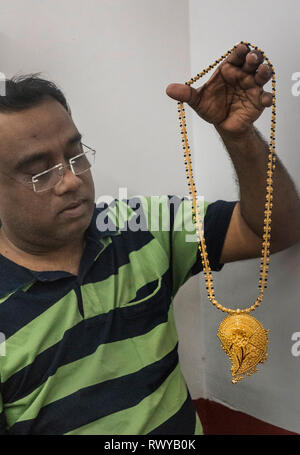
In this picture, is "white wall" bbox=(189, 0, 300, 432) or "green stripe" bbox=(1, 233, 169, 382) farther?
"white wall" bbox=(189, 0, 300, 432)

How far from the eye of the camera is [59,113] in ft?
3.41

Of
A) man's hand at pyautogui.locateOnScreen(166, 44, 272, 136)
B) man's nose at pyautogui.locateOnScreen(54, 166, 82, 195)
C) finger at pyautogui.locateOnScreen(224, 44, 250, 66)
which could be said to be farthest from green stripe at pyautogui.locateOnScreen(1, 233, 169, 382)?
finger at pyautogui.locateOnScreen(224, 44, 250, 66)

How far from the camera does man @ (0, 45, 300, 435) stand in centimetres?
95

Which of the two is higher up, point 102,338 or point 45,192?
point 45,192

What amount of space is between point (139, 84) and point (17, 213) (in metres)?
0.60

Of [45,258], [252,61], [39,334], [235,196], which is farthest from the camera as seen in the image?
[235,196]

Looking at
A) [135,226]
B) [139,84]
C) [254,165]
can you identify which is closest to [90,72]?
[139,84]

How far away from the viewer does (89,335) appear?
1.02 metres

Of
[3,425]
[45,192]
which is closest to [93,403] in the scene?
[3,425]

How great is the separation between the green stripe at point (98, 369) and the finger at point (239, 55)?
61cm

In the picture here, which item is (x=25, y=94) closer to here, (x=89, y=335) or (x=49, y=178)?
(x=49, y=178)

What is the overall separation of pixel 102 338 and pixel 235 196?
22.1 inches

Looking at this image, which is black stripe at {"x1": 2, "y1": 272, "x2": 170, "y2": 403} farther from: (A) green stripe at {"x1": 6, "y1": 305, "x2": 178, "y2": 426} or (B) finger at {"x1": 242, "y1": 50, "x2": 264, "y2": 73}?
(B) finger at {"x1": 242, "y1": 50, "x2": 264, "y2": 73}

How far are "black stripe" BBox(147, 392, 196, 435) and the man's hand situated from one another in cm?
64
